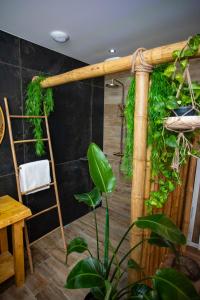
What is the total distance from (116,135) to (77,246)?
7.27 ft

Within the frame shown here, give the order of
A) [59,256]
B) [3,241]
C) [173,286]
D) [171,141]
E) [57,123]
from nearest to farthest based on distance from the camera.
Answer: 1. [173,286]
2. [171,141]
3. [3,241]
4. [59,256]
5. [57,123]

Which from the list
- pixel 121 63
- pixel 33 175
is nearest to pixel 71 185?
pixel 33 175

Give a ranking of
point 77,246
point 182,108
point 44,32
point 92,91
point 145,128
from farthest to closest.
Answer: point 92,91, point 44,32, point 77,246, point 145,128, point 182,108

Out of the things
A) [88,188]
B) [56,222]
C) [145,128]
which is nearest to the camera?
[145,128]

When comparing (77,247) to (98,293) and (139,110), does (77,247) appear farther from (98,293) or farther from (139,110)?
(139,110)

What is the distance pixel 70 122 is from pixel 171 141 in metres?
1.95

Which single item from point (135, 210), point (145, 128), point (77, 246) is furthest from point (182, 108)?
point (77, 246)

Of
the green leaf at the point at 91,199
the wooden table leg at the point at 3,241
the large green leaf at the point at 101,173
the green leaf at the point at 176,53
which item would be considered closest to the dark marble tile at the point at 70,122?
the wooden table leg at the point at 3,241

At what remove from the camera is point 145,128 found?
114 centimetres

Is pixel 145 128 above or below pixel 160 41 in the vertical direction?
below

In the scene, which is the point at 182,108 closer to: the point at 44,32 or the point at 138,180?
the point at 138,180

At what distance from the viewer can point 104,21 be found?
160cm

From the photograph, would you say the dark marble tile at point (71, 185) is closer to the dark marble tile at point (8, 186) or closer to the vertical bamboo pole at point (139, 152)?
the dark marble tile at point (8, 186)

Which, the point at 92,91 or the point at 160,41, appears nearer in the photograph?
the point at 160,41
